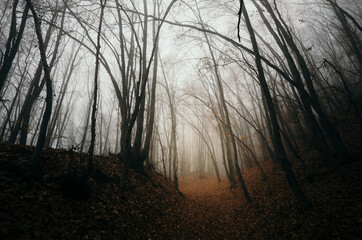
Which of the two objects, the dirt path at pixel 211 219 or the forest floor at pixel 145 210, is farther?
the dirt path at pixel 211 219

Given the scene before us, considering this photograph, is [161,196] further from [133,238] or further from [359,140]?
[359,140]

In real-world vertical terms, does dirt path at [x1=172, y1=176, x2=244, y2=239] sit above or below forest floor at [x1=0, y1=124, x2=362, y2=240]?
below

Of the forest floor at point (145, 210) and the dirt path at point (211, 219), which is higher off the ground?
the forest floor at point (145, 210)

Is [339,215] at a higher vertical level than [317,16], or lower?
lower

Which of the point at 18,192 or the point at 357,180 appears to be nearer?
the point at 18,192

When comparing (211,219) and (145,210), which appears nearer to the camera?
(145,210)

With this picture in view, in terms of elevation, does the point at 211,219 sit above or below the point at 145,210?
below

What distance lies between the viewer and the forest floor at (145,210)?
2705mm

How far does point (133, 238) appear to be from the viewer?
11.5 ft

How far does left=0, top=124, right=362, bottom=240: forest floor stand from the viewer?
2.71m

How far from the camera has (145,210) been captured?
4.68 metres

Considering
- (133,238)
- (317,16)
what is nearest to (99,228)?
(133,238)

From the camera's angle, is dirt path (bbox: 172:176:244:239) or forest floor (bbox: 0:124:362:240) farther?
dirt path (bbox: 172:176:244:239)

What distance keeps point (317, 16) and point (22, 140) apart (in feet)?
73.9
